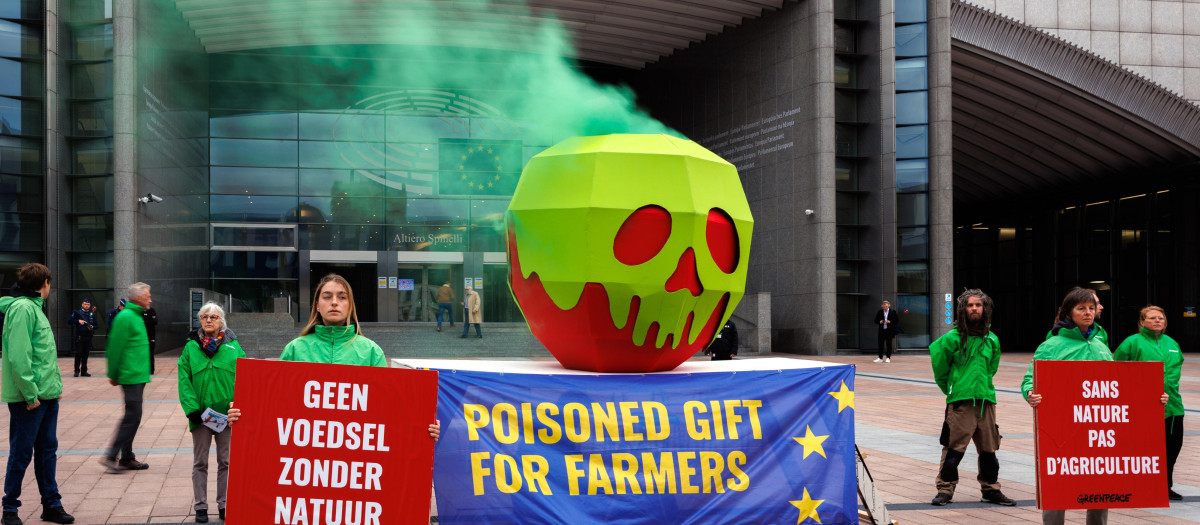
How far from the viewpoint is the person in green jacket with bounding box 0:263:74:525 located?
5938 mm

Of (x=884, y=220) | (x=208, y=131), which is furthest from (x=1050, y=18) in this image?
(x=208, y=131)

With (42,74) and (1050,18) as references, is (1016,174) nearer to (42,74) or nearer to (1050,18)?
(1050,18)

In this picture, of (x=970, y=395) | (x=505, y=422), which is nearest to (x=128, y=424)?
(x=505, y=422)

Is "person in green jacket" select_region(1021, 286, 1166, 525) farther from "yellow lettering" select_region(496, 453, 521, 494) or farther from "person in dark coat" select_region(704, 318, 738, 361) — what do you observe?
"person in dark coat" select_region(704, 318, 738, 361)

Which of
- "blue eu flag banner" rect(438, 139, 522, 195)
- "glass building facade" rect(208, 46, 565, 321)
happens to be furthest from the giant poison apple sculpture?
"glass building facade" rect(208, 46, 565, 321)

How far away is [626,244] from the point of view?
5703mm

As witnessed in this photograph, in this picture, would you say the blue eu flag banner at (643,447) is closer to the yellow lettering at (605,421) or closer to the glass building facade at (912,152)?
the yellow lettering at (605,421)

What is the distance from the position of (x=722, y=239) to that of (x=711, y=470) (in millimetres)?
1520

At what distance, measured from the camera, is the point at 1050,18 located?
31188 millimetres

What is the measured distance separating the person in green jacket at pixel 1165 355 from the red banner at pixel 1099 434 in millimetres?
1439

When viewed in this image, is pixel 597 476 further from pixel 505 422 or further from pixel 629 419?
pixel 505 422

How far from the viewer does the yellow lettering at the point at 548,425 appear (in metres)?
5.80

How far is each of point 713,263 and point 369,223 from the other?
90.0 feet

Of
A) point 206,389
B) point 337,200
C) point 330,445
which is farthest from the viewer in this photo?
point 337,200
